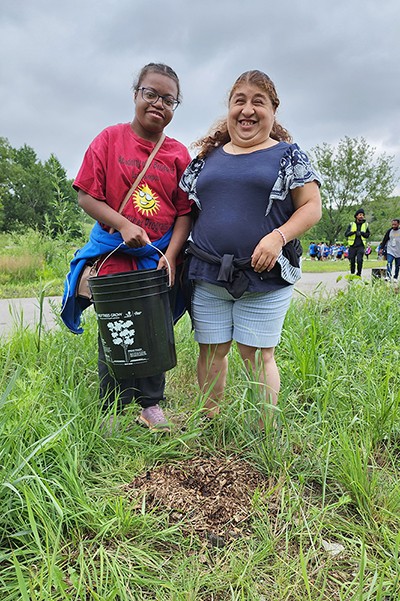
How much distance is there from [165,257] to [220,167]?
17.8 inches

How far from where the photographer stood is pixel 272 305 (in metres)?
1.84

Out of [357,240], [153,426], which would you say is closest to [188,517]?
[153,426]

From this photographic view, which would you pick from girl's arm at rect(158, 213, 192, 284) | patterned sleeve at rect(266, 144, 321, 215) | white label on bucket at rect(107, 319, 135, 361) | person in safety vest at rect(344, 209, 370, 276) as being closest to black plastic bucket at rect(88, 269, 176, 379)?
white label on bucket at rect(107, 319, 135, 361)

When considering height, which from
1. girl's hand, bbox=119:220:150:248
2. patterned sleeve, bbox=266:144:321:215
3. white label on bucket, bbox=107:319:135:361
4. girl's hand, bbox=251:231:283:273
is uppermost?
patterned sleeve, bbox=266:144:321:215

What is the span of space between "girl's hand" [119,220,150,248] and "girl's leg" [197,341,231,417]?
22.9 inches

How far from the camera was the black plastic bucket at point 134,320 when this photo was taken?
171 cm

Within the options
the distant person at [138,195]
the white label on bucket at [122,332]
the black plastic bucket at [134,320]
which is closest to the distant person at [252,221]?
the distant person at [138,195]

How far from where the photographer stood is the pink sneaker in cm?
194

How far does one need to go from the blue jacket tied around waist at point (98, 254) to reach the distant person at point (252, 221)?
187mm

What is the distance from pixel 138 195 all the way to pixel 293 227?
0.69 m

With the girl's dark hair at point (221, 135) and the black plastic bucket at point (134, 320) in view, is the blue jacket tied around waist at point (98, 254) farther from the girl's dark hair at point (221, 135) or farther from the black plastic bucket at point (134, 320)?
the girl's dark hair at point (221, 135)

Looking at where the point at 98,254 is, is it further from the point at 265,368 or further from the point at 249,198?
the point at 265,368

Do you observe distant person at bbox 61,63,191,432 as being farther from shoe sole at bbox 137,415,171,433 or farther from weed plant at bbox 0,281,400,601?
weed plant at bbox 0,281,400,601

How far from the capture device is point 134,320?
5.75 ft
